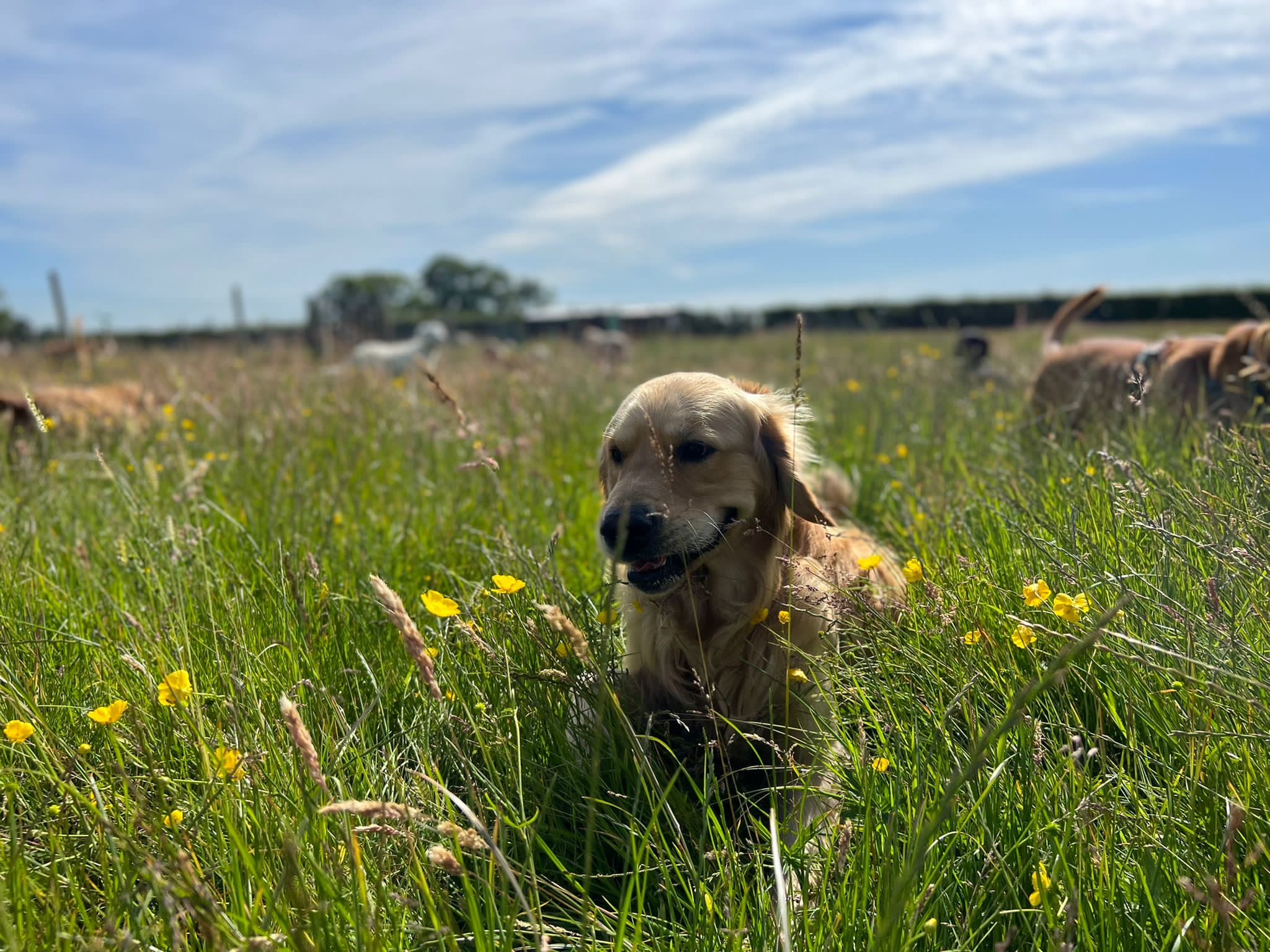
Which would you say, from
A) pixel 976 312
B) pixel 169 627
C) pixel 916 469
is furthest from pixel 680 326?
pixel 169 627

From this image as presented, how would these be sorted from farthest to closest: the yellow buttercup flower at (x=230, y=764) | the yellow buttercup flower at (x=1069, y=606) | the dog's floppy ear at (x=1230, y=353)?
the dog's floppy ear at (x=1230, y=353) < the yellow buttercup flower at (x=1069, y=606) < the yellow buttercup flower at (x=230, y=764)

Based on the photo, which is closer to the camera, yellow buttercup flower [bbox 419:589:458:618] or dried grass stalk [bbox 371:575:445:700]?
dried grass stalk [bbox 371:575:445:700]

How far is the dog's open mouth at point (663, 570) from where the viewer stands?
7.57 feet

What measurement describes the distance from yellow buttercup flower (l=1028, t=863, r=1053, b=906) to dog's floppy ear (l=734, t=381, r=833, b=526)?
1.38 meters

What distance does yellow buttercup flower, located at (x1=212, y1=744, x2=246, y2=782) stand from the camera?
137 centimetres

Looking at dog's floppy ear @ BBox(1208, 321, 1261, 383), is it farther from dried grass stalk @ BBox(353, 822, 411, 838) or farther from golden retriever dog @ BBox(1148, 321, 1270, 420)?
dried grass stalk @ BBox(353, 822, 411, 838)

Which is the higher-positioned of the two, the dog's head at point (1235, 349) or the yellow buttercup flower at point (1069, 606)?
the dog's head at point (1235, 349)

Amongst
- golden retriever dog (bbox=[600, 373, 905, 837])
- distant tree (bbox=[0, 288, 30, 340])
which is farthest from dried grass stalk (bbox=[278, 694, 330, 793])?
distant tree (bbox=[0, 288, 30, 340])

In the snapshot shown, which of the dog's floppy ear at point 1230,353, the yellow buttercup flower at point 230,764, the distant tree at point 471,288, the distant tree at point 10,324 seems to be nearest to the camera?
the yellow buttercup flower at point 230,764

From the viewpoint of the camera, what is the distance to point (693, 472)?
262 cm

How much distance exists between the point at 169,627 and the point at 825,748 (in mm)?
1617

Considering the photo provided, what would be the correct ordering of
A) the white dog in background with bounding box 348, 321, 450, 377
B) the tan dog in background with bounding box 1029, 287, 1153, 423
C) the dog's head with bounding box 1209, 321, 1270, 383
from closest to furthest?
the dog's head with bounding box 1209, 321, 1270, 383, the tan dog in background with bounding box 1029, 287, 1153, 423, the white dog in background with bounding box 348, 321, 450, 377

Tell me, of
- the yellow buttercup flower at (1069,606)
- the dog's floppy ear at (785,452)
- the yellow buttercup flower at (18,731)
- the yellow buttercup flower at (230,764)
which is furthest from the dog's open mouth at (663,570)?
the yellow buttercup flower at (18,731)

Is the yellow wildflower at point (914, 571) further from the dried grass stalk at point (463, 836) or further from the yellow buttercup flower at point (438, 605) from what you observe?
the dried grass stalk at point (463, 836)
